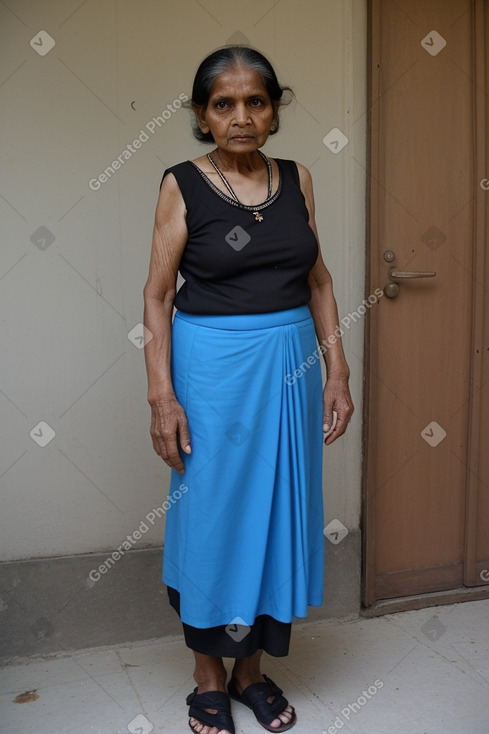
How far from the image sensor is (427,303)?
325 centimetres

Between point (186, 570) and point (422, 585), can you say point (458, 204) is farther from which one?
point (186, 570)

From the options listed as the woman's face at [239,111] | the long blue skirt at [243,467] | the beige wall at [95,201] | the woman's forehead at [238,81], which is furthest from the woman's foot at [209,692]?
the woman's forehead at [238,81]

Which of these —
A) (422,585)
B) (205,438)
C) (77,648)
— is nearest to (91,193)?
(205,438)

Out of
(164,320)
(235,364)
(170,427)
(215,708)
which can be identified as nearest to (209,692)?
(215,708)

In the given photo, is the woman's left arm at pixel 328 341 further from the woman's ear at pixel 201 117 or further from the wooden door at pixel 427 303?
the wooden door at pixel 427 303

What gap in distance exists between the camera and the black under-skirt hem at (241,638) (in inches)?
90.3

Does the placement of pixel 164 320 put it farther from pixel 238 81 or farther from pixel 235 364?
pixel 238 81

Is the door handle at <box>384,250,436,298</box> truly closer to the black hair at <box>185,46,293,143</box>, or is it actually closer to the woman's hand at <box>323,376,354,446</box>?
the woman's hand at <box>323,376,354,446</box>

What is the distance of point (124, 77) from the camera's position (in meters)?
2.76

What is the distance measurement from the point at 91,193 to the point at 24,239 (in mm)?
272

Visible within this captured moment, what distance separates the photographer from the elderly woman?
215 cm

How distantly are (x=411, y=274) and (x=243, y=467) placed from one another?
130 centimetres

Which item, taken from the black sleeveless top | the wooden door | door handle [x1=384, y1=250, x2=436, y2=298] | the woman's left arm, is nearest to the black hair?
the black sleeveless top

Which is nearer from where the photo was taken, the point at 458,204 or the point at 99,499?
the point at 99,499
